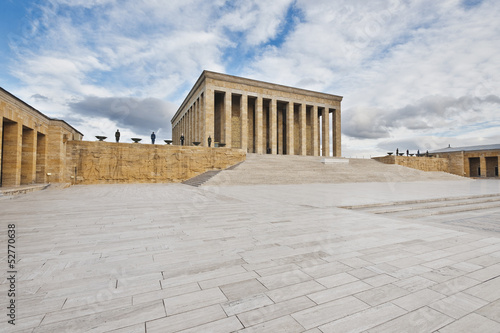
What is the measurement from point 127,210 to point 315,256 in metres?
4.74

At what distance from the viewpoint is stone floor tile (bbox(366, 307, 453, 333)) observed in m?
1.60

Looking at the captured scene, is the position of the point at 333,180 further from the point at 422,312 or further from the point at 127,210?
the point at 422,312

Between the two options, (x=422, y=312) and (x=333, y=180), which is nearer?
(x=422, y=312)

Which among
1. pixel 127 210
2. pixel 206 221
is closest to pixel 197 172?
pixel 127 210

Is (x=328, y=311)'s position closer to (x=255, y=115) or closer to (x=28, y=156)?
(x=28, y=156)

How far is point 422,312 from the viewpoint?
1803mm

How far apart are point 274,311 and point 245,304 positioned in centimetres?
23

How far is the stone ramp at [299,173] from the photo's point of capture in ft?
50.5

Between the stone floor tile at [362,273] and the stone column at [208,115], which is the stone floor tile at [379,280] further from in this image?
the stone column at [208,115]

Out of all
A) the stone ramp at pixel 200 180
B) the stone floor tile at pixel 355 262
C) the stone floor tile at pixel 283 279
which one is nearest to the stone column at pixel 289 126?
the stone ramp at pixel 200 180

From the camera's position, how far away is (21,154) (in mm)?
12477

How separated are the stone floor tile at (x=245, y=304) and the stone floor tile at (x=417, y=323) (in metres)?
0.74

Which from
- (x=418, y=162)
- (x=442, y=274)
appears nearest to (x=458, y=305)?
(x=442, y=274)

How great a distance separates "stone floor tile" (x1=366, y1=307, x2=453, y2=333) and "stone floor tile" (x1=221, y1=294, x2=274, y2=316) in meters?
0.74
